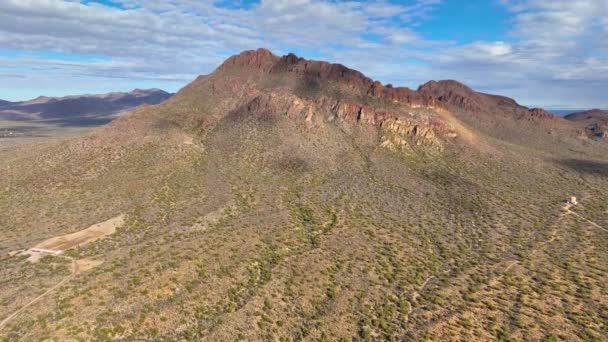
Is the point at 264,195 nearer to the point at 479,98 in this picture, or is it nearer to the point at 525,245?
the point at 525,245

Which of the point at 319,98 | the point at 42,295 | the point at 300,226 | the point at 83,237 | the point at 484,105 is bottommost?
the point at 83,237

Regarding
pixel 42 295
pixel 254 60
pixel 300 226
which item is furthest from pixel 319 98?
pixel 42 295

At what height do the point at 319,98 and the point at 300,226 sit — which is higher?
the point at 319,98

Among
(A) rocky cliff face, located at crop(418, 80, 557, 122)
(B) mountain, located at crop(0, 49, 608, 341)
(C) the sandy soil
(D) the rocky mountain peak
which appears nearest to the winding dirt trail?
(B) mountain, located at crop(0, 49, 608, 341)

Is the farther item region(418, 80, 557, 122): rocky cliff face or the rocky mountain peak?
region(418, 80, 557, 122): rocky cliff face

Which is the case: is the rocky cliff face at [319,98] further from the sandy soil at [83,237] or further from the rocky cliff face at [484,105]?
the sandy soil at [83,237]

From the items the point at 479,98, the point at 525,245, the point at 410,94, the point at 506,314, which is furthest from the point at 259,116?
the point at 479,98

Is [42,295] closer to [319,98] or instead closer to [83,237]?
[83,237]

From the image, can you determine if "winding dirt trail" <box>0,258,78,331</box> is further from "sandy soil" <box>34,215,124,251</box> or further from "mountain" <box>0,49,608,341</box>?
"sandy soil" <box>34,215,124,251</box>
